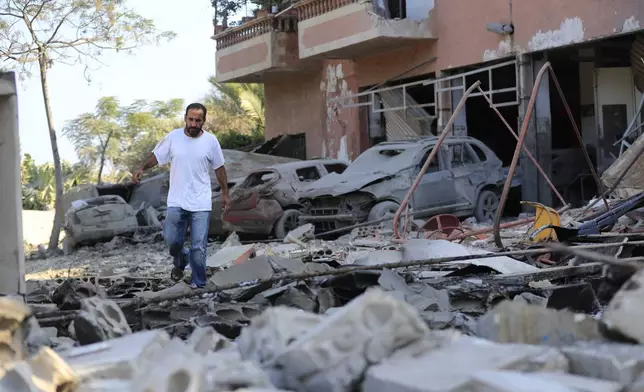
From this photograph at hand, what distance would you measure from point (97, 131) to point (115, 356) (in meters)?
45.2

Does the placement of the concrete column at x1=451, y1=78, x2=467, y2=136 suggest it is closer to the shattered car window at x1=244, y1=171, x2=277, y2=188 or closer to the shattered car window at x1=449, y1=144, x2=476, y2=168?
the shattered car window at x1=449, y1=144, x2=476, y2=168

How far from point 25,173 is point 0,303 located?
1377 inches

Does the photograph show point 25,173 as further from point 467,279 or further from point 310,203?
point 467,279

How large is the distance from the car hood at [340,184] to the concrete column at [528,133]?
4485 millimetres

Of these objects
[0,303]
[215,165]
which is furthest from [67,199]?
[0,303]

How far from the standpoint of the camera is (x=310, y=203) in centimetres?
1413

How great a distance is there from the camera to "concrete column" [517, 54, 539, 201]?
1703cm

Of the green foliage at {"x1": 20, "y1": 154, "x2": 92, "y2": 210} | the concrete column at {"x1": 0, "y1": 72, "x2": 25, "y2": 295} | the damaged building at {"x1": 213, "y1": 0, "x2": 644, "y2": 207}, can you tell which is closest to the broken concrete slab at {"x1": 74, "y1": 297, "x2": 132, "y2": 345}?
the concrete column at {"x1": 0, "y1": 72, "x2": 25, "y2": 295}

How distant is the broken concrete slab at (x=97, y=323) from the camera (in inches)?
157

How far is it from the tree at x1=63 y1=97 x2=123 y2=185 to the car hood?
3170 cm

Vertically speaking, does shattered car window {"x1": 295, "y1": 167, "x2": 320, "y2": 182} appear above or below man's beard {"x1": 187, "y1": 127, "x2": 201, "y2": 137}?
below

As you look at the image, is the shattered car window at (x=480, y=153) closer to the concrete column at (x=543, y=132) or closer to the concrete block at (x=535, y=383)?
the concrete column at (x=543, y=132)

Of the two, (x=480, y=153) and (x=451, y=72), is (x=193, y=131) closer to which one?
(x=480, y=153)

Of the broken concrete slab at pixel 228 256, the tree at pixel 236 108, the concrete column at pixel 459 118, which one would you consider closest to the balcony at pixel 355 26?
the concrete column at pixel 459 118
